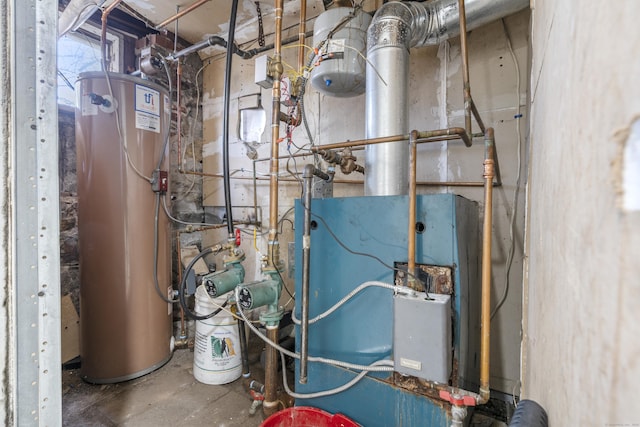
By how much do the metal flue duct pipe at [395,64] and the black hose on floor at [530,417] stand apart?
84 cm

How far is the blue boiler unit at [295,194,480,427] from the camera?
0.88m

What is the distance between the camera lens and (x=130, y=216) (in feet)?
5.27

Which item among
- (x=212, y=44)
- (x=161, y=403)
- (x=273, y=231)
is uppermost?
(x=212, y=44)

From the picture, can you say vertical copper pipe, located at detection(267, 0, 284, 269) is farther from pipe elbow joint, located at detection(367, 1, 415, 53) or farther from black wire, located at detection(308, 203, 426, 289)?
pipe elbow joint, located at detection(367, 1, 415, 53)

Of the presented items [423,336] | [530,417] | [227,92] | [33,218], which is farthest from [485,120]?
[33,218]

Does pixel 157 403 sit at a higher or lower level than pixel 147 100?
lower

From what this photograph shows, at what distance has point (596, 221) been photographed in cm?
23

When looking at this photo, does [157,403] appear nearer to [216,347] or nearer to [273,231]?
[216,347]

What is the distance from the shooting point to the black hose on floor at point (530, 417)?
1.26 ft

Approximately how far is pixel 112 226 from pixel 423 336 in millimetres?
1668

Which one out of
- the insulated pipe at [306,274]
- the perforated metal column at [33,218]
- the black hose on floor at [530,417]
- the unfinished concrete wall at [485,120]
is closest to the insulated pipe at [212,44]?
the unfinished concrete wall at [485,120]

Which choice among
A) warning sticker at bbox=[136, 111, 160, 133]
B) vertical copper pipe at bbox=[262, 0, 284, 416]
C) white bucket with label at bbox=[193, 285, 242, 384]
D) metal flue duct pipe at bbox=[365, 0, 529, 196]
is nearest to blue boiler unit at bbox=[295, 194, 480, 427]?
vertical copper pipe at bbox=[262, 0, 284, 416]

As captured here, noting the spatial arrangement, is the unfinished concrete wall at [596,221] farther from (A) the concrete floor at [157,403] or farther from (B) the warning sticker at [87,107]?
(B) the warning sticker at [87,107]

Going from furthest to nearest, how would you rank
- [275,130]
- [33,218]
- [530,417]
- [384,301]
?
1. [275,130]
2. [384,301]
3. [33,218]
4. [530,417]
